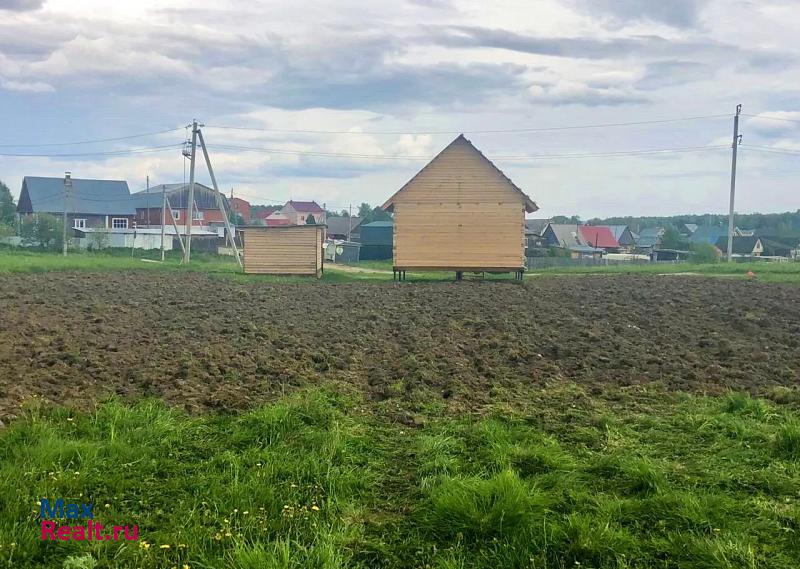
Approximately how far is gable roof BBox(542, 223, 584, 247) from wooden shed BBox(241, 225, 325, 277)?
168ft

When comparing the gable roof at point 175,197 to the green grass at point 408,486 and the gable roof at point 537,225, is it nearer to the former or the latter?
the gable roof at point 537,225

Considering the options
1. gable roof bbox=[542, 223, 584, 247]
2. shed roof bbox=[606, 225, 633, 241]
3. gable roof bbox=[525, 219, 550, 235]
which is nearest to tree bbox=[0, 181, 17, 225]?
gable roof bbox=[525, 219, 550, 235]

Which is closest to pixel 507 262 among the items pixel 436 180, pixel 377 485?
pixel 436 180

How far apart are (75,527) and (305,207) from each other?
116206mm

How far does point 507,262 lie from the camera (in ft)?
83.3

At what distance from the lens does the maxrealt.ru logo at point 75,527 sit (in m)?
3.91

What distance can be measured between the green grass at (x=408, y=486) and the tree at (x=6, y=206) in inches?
2489

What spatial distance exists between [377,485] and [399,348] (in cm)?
551

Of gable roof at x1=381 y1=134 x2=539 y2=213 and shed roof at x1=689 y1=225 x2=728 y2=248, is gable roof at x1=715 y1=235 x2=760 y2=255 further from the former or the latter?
gable roof at x1=381 y1=134 x2=539 y2=213

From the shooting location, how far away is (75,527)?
4.02 m

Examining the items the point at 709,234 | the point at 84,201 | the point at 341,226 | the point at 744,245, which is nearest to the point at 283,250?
the point at 84,201

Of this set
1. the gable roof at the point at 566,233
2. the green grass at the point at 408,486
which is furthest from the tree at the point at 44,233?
the gable roof at the point at 566,233

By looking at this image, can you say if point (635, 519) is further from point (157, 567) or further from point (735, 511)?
point (157, 567)

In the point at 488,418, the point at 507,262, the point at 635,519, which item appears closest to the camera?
the point at 635,519
